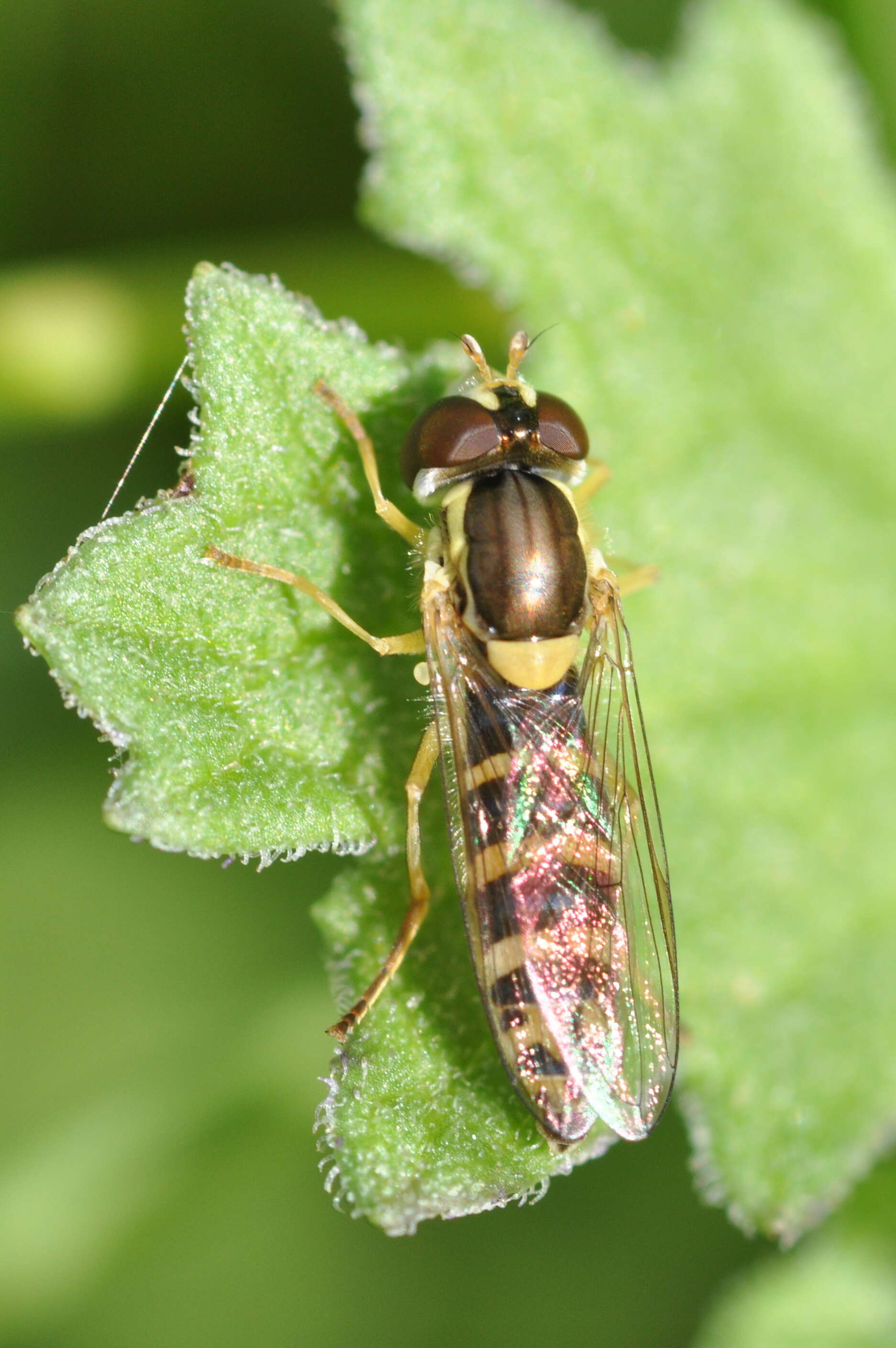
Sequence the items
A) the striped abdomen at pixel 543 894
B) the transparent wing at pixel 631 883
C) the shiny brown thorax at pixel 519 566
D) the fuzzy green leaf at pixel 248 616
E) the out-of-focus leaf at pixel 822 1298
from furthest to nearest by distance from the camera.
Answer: the out-of-focus leaf at pixel 822 1298 → the shiny brown thorax at pixel 519 566 → the transparent wing at pixel 631 883 → the striped abdomen at pixel 543 894 → the fuzzy green leaf at pixel 248 616

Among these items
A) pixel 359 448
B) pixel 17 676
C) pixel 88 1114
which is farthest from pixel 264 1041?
pixel 359 448

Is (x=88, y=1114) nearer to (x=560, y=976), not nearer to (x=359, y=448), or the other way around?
(x=560, y=976)

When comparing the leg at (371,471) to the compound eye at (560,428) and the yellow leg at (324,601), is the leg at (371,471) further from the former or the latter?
the compound eye at (560,428)

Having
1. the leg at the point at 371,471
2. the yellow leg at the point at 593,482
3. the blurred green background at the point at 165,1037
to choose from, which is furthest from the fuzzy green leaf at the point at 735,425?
the leg at the point at 371,471

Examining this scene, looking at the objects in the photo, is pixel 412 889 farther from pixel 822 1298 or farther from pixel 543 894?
pixel 822 1298

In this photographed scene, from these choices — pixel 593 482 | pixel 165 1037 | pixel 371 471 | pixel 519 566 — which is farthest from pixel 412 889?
pixel 165 1037

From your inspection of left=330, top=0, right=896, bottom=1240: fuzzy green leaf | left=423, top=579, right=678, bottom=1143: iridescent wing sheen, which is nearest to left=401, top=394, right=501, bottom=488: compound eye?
left=423, top=579, right=678, bottom=1143: iridescent wing sheen

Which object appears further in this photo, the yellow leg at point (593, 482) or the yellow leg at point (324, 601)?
the yellow leg at point (593, 482)

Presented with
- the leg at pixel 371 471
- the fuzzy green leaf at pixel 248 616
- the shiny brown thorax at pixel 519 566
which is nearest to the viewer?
the fuzzy green leaf at pixel 248 616
